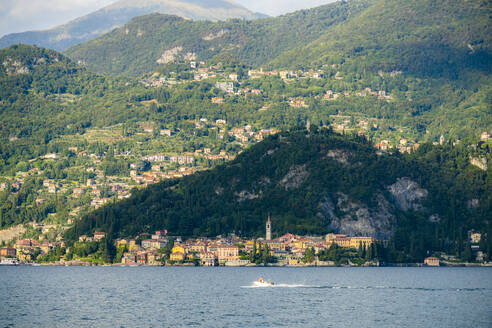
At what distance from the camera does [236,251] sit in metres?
174

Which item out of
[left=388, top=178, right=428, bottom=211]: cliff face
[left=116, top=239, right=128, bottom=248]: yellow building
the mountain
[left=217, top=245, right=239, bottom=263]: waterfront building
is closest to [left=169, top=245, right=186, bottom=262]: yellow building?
[left=217, top=245, right=239, bottom=263]: waterfront building

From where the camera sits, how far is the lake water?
86.1 meters

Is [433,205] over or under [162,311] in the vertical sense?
over

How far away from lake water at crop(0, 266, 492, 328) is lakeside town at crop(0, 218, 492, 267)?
18787 millimetres

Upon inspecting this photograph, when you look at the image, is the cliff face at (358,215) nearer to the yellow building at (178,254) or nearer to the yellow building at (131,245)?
the yellow building at (178,254)

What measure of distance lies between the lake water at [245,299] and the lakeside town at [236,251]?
18.8 m

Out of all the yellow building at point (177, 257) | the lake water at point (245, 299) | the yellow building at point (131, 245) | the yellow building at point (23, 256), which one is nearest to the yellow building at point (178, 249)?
the yellow building at point (177, 257)

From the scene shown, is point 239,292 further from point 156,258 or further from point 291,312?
point 156,258

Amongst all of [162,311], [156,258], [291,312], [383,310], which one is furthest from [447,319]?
[156,258]

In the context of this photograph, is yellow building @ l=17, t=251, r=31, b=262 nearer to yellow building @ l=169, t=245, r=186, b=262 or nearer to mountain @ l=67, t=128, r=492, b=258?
mountain @ l=67, t=128, r=492, b=258

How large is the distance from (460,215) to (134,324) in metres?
123

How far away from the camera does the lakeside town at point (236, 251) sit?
568 feet

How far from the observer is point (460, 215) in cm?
19275

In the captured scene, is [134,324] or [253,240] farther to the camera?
[253,240]
